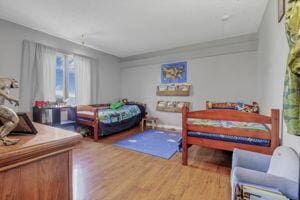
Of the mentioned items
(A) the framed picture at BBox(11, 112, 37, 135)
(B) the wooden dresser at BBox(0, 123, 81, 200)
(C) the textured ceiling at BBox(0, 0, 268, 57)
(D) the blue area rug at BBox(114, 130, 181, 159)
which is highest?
(C) the textured ceiling at BBox(0, 0, 268, 57)

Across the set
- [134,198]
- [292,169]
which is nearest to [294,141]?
[292,169]

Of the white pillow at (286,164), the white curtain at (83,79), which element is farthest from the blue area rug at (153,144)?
the white curtain at (83,79)

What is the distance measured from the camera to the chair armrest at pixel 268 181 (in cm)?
102

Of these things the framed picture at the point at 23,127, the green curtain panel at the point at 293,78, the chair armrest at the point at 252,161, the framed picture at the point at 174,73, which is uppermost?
the framed picture at the point at 174,73

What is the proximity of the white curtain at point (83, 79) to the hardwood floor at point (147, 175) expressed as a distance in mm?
1953

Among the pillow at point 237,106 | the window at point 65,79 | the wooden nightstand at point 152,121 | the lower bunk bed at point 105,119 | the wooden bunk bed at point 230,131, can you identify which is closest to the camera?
the wooden bunk bed at point 230,131

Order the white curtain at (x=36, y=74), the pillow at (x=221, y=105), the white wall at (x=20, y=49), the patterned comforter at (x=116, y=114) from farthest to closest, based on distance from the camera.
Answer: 1. the pillow at (x=221, y=105)
2. the patterned comforter at (x=116, y=114)
3. the white curtain at (x=36, y=74)
4. the white wall at (x=20, y=49)

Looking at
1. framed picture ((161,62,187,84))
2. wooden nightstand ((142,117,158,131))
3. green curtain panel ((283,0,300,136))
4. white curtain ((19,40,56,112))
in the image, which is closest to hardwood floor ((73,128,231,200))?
green curtain panel ((283,0,300,136))

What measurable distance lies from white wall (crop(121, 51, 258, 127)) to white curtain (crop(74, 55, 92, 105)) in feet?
5.09

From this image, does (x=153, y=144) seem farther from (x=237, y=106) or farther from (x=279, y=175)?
(x=279, y=175)

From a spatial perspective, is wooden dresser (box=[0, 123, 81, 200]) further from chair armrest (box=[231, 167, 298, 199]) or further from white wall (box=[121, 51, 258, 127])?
white wall (box=[121, 51, 258, 127])

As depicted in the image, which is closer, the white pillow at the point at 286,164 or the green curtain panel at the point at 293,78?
the green curtain panel at the point at 293,78

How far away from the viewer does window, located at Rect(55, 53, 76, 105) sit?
421 cm

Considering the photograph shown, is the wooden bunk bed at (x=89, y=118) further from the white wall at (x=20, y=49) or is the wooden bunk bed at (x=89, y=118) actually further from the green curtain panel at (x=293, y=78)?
the green curtain panel at (x=293, y=78)
